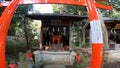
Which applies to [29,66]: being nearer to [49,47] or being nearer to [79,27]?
[49,47]

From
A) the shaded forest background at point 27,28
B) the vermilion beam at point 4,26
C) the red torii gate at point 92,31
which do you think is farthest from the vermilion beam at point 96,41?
the shaded forest background at point 27,28

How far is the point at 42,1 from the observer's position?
7770mm

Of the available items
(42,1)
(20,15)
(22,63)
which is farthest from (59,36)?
(42,1)

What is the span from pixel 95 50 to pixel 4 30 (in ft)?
7.64

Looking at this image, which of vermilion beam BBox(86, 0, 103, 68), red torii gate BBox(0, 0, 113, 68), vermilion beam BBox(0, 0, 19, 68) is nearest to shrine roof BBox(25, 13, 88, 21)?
red torii gate BBox(0, 0, 113, 68)

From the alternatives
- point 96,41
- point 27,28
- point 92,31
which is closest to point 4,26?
point 92,31

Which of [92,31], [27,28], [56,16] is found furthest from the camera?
[27,28]

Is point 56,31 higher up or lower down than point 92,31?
higher up

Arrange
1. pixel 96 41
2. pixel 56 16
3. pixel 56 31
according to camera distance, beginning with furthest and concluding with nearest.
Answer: pixel 56 31
pixel 56 16
pixel 96 41

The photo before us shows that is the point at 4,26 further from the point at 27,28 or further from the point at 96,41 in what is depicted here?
the point at 27,28

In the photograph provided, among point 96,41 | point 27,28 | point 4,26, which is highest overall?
point 27,28

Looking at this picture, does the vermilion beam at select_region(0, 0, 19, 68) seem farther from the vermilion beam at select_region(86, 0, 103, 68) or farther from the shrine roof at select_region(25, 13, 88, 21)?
the shrine roof at select_region(25, 13, 88, 21)

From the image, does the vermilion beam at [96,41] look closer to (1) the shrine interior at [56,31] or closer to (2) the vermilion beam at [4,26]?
(2) the vermilion beam at [4,26]

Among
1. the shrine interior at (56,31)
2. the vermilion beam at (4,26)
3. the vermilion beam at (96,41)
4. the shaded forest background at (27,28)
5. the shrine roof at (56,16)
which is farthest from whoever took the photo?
the shaded forest background at (27,28)
